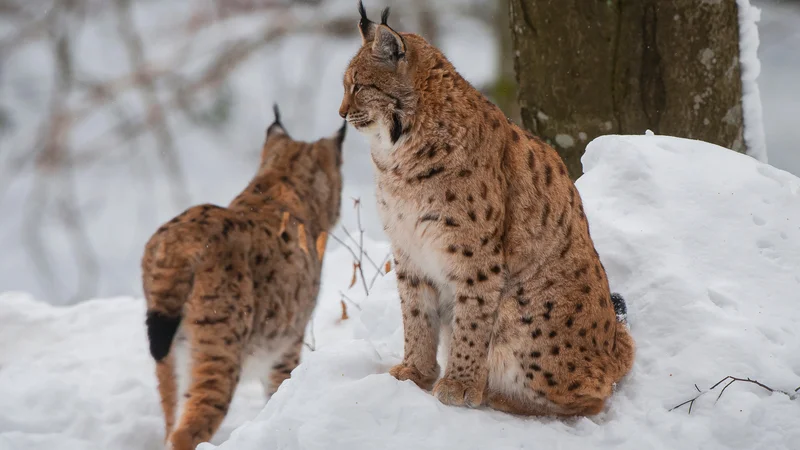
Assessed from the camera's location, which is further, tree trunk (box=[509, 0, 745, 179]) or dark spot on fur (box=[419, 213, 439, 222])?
tree trunk (box=[509, 0, 745, 179])

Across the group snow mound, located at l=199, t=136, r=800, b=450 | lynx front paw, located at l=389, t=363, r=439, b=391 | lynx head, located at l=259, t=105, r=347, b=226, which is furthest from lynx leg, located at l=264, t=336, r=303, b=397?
lynx front paw, located at l=389, t=363, r=439, b=391

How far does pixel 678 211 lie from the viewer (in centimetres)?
418

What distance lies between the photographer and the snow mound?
3.21 meters

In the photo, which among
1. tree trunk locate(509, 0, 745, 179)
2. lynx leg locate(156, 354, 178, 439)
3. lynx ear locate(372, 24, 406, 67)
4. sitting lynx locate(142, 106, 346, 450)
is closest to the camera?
lynx ear locate(372, 24, 406, 67)

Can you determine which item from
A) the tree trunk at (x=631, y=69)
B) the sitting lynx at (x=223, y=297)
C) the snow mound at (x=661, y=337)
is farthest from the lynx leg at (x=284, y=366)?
the tree trunk at (x=631, y=69)

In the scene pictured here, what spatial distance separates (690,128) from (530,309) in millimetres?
2202

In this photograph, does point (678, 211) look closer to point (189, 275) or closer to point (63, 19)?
point (189, 275)

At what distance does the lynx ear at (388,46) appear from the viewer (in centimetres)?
343

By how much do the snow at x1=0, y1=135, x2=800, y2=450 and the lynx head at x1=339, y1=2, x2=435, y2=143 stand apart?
35.8 inches

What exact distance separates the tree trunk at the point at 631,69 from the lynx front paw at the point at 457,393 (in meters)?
2.24

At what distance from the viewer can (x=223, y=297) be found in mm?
4602

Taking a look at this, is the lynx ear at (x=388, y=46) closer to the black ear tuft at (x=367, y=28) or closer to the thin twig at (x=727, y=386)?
the black ear tuft at (x=367, y=28)

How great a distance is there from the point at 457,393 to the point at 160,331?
1478 millimetres

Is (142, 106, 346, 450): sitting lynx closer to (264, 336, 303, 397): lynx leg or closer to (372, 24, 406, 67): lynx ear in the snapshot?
(264, 336, 303, 397): lynx leg
